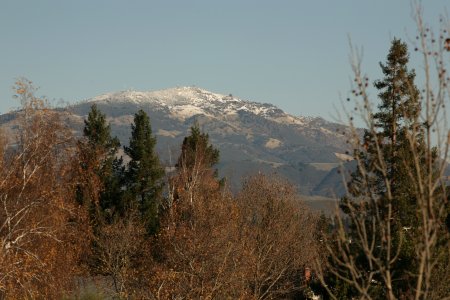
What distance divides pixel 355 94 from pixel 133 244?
131ft

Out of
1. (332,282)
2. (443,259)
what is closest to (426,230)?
(443,259)

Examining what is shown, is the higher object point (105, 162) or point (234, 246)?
point (105, 162)

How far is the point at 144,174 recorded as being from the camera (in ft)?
199

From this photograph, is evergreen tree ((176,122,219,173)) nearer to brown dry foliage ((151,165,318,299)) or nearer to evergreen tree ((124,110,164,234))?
evergreen tree ((124,110,164,234))

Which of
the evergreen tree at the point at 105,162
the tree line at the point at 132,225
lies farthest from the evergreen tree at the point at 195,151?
the evergreen tree at the point at 105,162

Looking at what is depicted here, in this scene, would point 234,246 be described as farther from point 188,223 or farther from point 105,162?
point 105,162

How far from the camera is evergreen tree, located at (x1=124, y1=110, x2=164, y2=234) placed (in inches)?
2350

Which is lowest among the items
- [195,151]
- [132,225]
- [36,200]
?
[132,225]

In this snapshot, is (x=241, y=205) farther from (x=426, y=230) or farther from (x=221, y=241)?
(x=426, y=230)

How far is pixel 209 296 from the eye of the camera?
32.3m

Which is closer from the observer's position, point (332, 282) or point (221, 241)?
point (332, 282)

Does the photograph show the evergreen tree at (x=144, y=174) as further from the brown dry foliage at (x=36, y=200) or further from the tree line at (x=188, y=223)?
the brown dry foliage at (x=36, y=200)

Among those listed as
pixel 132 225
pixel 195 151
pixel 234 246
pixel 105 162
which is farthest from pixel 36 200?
pixel 195 151

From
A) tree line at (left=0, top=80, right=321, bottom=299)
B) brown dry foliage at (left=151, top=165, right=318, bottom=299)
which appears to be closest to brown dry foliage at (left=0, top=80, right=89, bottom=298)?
tree line at (left=0, top=80, right=321, bottom=299)
